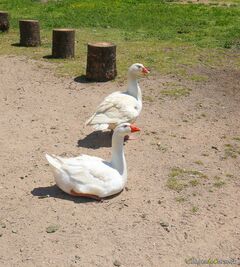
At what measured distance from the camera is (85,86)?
8188mm

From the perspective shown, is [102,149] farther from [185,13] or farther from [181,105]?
[185,13]

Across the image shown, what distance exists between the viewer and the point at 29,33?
10.9 m

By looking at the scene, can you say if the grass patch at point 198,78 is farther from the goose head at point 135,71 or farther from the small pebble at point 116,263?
the small pebble at point 116,263

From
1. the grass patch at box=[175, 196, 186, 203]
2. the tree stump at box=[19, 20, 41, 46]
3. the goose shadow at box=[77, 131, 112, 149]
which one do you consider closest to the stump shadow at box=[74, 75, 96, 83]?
the goose shadow at box=[77, 131, 112, 149]

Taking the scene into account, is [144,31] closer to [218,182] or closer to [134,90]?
[134,90]

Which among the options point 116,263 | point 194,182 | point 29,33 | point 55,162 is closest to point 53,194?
point 55,162

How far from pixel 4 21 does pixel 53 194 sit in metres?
8.91

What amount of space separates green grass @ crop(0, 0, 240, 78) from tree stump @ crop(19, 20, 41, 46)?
0.25 meters

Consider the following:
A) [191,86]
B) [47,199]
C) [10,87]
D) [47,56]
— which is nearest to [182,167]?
[47,199]

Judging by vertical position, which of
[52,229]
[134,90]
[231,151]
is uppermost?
[134,90]

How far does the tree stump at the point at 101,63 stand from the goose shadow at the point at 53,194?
13.1ft

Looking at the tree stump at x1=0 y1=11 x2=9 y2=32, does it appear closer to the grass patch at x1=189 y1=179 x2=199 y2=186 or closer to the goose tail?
the goose tail

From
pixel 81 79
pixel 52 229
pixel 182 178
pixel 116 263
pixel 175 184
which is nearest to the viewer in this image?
pixel 116 263

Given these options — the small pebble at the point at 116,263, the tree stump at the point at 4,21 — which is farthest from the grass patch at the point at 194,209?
the tree stump at the point at 4,21
